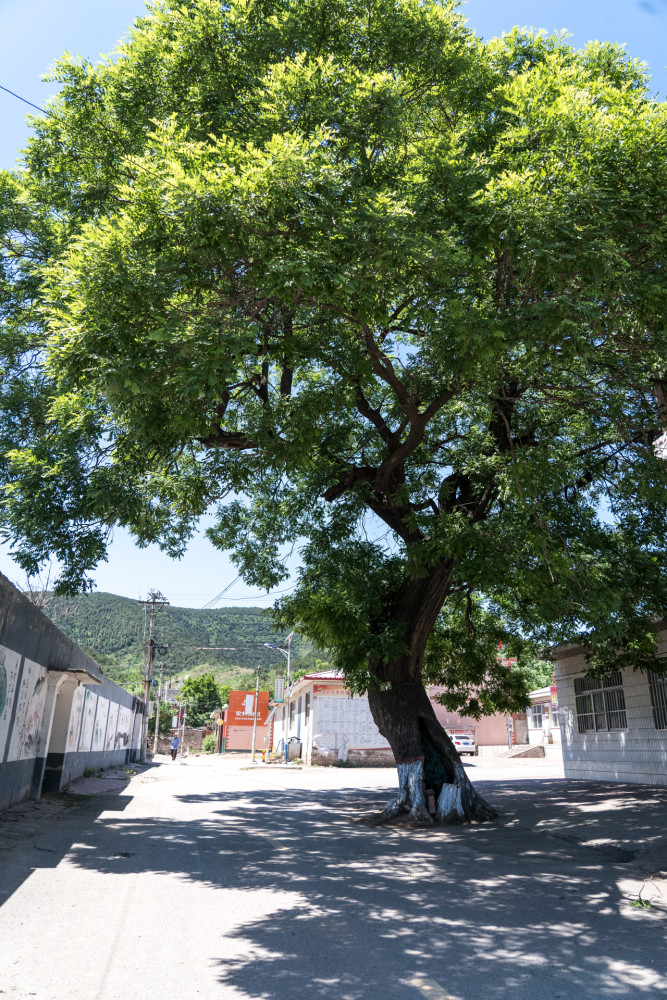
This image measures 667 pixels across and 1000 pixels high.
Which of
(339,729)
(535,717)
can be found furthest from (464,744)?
(535,717)

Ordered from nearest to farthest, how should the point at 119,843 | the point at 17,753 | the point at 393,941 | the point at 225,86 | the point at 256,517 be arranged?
the point at 393,941
the point at 225,86
the point at 119,843
the point at 17,753
the point at 256,517

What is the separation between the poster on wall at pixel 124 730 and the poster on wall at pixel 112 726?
82 cm

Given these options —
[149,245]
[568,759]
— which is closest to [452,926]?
[149,245]

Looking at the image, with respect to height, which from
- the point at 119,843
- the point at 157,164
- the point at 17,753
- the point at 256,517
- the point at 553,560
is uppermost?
the point at 157,164

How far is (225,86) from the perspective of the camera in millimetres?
8859

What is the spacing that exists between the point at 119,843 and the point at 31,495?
197 inches

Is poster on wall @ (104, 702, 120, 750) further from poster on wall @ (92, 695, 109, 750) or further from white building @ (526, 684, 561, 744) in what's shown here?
white building @ (526, 684, 561, 744)

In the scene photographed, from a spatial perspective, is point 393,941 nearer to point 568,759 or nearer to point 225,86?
point 225,86

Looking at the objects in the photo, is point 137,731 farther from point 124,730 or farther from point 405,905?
point 405,905

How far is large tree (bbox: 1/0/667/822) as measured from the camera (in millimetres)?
6930

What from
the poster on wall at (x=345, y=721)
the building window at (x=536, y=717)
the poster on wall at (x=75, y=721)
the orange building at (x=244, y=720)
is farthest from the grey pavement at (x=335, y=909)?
the building window at (x=536, y=717)

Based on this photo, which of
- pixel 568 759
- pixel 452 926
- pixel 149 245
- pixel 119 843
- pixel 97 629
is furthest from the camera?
pixel 97 629

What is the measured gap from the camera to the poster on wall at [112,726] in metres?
25.4

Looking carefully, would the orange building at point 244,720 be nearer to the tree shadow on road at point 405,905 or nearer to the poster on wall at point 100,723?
the poster on wall at point 100,723
